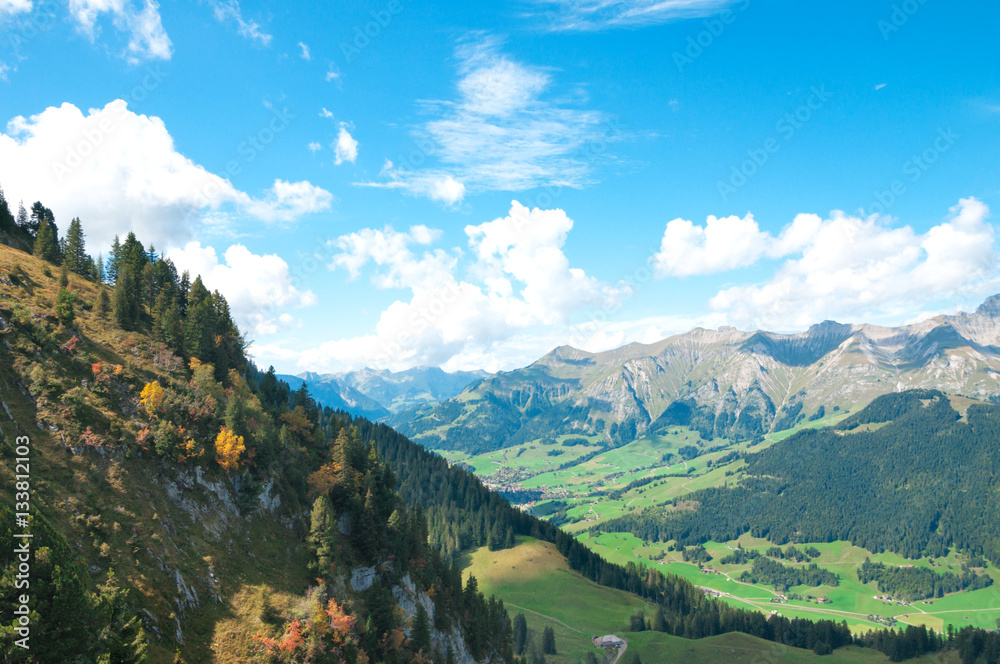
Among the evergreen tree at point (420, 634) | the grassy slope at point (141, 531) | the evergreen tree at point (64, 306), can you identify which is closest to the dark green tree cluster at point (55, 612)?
the grassy slope at point (141, 531)

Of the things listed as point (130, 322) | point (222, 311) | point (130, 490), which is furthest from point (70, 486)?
point (222, 311)

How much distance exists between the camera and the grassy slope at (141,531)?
146ft

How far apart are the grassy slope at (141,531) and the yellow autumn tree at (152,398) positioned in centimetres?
343

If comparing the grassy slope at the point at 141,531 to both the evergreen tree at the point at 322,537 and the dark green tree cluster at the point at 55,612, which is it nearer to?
the evergreen tree at the point at 322,537

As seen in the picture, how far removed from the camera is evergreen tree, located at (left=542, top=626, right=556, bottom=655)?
14212cm

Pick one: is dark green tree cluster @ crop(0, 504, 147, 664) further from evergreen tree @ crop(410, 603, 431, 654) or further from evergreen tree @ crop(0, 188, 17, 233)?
evergreen tree @ crop(0, 188, 17, 233)

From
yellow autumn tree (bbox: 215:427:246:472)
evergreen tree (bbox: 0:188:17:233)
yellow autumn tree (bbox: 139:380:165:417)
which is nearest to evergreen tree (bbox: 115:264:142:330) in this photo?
yellow autumn tree (bbox: 139:380:165:417)

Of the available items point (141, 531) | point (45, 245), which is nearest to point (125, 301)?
point (45, 245)

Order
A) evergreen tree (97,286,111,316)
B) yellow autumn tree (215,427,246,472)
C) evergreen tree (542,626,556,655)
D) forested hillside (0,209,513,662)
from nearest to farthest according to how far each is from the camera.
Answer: forested hillside (0,209,513,662), yellow autumn tree (215,427,246,472), evergreen tree (97,286,111,316), evergreen tree (542,626,556,655)

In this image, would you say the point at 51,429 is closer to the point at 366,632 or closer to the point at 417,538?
the point at 366,632

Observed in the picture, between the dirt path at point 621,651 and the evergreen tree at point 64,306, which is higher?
the evergreen tree at point 64,306

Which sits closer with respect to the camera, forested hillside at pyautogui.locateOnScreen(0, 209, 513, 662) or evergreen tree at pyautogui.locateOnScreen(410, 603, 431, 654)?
forested hillside at pyautogui.locateOnScreen(0, 209, 513, 662)

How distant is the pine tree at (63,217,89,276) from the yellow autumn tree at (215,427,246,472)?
161 ft

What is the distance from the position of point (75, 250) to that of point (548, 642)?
496 feet
